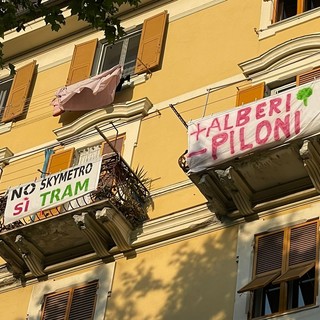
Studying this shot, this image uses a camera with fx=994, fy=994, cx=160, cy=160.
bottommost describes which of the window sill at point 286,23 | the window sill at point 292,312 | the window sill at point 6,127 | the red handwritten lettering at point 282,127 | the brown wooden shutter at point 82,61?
the window sill at point 292,312

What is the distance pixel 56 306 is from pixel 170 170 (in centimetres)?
315

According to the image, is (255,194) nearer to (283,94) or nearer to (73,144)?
(283,94)

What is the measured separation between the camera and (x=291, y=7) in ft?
63.8

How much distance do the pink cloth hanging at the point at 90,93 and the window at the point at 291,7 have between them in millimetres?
A: 3399

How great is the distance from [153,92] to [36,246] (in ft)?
13.2

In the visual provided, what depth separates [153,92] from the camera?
19641mm

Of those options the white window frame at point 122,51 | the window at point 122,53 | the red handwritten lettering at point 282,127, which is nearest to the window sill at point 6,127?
the white window frame at point 122,51

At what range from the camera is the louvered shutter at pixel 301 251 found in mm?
14414

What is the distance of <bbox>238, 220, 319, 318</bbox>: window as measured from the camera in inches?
563

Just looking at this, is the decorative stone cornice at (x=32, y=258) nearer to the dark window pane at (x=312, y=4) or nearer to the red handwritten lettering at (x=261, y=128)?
the red handwritten lettering at (x=261, y=128)

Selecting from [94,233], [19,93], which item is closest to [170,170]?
[94,233]

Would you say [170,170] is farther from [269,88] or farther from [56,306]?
[56,306]

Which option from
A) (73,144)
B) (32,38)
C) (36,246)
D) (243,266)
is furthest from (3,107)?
(243,266)

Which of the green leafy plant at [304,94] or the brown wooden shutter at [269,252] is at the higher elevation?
the green leafy plant at [304,94]
